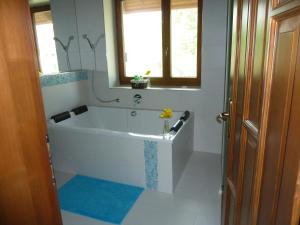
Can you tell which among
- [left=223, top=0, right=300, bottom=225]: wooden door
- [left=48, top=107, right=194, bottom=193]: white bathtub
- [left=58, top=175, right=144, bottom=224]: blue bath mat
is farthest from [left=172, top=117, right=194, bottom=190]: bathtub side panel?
[left=223, top=0, right=300, bottom=225]: wooden door

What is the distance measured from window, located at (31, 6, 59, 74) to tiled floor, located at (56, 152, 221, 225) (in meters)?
1.77

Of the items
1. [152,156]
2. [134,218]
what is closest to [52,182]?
[134,218]

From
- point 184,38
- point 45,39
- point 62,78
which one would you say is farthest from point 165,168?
point 45,39

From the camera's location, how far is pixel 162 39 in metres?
3.19

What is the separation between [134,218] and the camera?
1.94m

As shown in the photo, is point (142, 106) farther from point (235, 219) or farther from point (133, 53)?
point (235, 219)

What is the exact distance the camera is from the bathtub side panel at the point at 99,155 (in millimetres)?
2359

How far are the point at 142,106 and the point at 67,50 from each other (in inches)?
59.2

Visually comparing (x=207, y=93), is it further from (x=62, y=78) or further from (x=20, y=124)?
(x=20, y=124)

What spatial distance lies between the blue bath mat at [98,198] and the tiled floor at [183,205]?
66 mm

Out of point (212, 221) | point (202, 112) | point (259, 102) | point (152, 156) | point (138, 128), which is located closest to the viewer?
point (259, 102)

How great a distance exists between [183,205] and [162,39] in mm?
2233

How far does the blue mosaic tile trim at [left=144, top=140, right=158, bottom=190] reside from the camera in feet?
7.35

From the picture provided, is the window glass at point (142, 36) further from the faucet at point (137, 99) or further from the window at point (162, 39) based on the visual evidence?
the faucet at point (137, 99)
